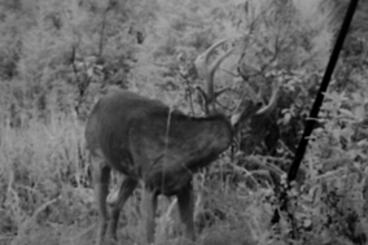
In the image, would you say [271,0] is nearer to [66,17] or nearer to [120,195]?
[120,195]

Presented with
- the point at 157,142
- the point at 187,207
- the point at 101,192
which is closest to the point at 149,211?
the point at 187,207

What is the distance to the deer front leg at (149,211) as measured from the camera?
3.68 metres

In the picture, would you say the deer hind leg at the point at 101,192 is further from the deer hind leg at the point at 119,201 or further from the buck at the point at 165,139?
the buck at the point at 165,139

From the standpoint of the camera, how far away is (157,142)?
369cm

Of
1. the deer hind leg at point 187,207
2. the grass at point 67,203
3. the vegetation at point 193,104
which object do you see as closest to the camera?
the vegetation at point 193,104

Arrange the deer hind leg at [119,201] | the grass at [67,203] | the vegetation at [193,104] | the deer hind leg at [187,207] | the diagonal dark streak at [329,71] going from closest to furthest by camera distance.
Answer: the diagonal dark streak at [329,71] < the vegetation at [193,104] < the deer hind leg at [187,207] < the deer hind leg at [119,201] < the grass at [67,203]

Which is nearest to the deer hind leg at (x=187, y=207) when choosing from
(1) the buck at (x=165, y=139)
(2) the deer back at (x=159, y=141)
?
(1) the buck at (x=165, y=139)

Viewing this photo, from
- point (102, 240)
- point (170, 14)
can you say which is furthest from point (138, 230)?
point (170, 14)

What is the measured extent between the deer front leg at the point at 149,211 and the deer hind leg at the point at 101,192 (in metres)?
0.62

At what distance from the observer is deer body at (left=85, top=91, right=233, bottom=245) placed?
3604 millimetres

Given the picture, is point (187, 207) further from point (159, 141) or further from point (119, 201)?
point (119, 201)

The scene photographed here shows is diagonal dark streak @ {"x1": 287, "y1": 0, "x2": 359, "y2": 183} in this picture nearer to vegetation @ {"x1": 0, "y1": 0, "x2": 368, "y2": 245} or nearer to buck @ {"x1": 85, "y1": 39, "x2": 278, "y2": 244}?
vegetation @ {"x1": 0, "y1": 0, "x2": 368, "y2": 245}

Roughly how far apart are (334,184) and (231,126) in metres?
0.67

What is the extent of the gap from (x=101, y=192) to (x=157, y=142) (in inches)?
31.6
